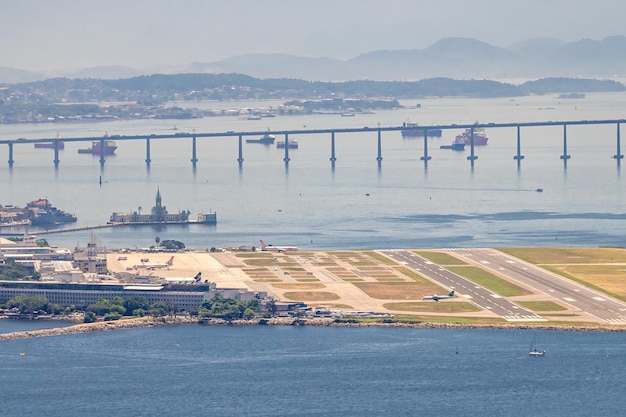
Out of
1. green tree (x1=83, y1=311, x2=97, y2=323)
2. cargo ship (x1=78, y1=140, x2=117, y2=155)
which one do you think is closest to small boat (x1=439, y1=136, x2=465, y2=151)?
cargo ship (x1=78, y1=140, x2=117, y2=155)

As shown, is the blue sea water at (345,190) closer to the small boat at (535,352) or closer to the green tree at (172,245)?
the green tree at (172,245)

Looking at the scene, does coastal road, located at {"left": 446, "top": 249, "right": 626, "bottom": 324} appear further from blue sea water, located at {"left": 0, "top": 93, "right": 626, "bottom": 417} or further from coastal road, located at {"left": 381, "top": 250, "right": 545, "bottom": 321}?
blue sea water, located at {"left": 0, "top": 93, "right": 626, "bottom": 417}

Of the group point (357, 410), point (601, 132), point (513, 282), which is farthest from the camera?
point (601, 132)

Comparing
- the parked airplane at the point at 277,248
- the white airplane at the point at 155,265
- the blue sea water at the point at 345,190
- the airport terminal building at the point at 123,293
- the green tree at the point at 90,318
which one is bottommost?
the green tree at the point at 90,318

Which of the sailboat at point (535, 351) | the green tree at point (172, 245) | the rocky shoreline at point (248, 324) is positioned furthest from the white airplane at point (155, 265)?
the sailboat at point (535, 351)

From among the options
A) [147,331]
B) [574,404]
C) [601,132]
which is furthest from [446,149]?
[574,404]

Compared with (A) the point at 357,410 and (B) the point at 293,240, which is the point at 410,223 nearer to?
(B) the point at 293,240

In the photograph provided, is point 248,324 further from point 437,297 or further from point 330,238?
point 330,238
